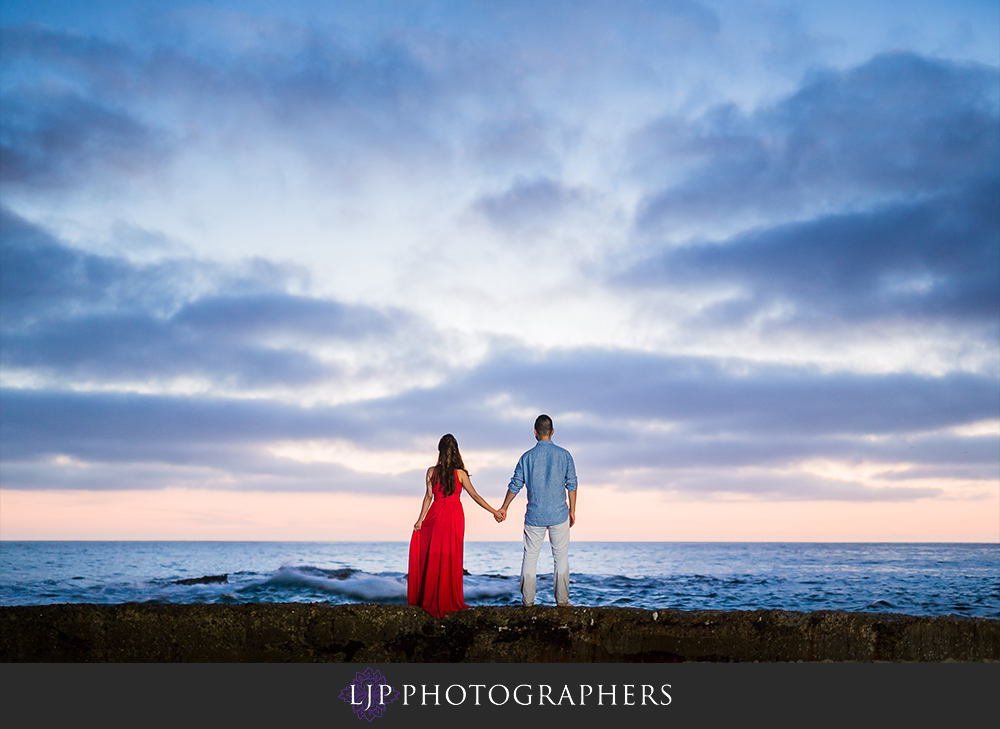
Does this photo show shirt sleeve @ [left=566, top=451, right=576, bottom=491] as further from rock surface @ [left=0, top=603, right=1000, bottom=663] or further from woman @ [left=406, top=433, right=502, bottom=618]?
rock surface @ [left=0, top=603, right=1000, bottom=663]

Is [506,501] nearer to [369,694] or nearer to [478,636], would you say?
[478,636]

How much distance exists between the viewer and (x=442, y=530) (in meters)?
6.88

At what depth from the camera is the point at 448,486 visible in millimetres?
6949

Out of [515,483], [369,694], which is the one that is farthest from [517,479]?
[369,694]

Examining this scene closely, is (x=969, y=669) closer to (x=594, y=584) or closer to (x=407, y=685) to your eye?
(x=407, y=685)

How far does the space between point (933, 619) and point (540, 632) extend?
3.41 meters

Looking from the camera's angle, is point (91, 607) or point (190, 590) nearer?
point (91, 607)

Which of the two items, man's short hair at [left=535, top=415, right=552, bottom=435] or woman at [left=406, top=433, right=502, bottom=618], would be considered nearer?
woman at [left=406, top=433, right=502, bottom=618]

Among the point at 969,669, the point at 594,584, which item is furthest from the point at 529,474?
the point at 594,584

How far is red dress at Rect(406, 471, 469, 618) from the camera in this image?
6.43m

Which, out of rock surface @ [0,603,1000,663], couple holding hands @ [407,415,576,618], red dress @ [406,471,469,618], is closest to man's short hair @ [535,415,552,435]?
couple holding hands @ [407,415,576,618]

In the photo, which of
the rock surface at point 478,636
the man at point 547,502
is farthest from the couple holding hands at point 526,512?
the rock surface at point 478,636

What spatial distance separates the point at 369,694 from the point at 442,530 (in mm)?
1805

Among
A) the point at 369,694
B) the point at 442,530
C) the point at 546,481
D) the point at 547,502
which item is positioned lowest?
the point at 369,694
